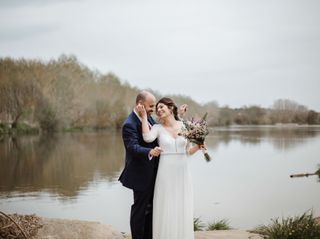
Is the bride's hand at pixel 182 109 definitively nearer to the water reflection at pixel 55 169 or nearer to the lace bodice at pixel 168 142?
the lace bodice at pixel 168 142

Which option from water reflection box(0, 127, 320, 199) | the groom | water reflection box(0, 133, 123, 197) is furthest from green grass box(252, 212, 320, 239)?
water reflection box(0, 133, 123, 197)

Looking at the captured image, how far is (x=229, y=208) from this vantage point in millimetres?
11883

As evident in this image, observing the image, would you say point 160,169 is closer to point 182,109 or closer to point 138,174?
point 138,174

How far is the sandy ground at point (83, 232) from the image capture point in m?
5.59

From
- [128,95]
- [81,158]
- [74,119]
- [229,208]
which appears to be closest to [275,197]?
[229,208]

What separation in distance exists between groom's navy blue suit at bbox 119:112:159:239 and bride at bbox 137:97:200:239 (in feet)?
0.36

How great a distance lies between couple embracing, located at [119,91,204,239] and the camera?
13.6ft

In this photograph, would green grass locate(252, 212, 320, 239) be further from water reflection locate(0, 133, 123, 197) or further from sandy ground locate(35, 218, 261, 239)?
water reflection locate(0, 133, 123, 197)

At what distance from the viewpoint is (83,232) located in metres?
5.68

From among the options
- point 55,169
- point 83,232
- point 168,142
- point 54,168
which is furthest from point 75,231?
point 54,168

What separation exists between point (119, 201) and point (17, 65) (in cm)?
3163

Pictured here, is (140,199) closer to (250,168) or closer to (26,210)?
(26,210)

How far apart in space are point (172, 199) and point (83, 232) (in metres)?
1.94

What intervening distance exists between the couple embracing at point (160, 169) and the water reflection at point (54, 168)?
9.35m
